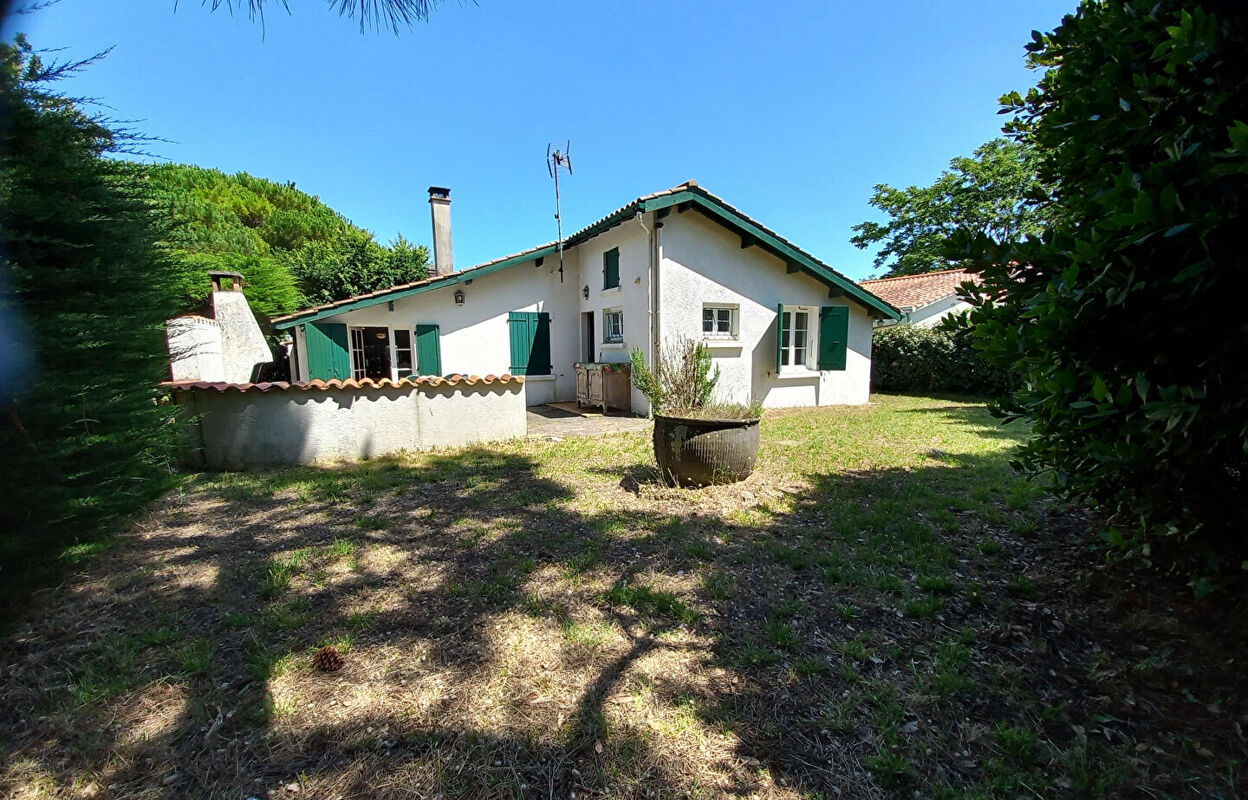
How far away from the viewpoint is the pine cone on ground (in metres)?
2.28

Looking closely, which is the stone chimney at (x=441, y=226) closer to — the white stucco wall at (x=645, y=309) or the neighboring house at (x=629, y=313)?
the neighboring house at (x=629, y=313)

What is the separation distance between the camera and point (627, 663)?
233cm

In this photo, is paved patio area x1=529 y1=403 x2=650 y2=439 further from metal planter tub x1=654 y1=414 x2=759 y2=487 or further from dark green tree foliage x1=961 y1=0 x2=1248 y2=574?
dark green tree foliage x1=961 y1=0 x2=1248 y2=574

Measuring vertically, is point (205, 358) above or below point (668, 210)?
below

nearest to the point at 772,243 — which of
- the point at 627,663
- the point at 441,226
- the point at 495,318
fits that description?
the point at 495,318

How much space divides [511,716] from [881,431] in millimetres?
7834

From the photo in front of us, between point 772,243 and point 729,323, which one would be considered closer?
point 772,243

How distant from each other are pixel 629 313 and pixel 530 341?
272cm

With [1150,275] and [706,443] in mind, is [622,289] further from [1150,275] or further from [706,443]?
A: [1150,275]

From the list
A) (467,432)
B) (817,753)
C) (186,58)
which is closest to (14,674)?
(186,58)

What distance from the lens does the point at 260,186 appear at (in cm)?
2433

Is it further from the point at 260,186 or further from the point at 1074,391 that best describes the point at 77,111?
the point at 260,186

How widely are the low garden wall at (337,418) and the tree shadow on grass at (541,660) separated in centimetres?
216

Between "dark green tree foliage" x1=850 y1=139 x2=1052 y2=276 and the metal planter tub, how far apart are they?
21393 mm
